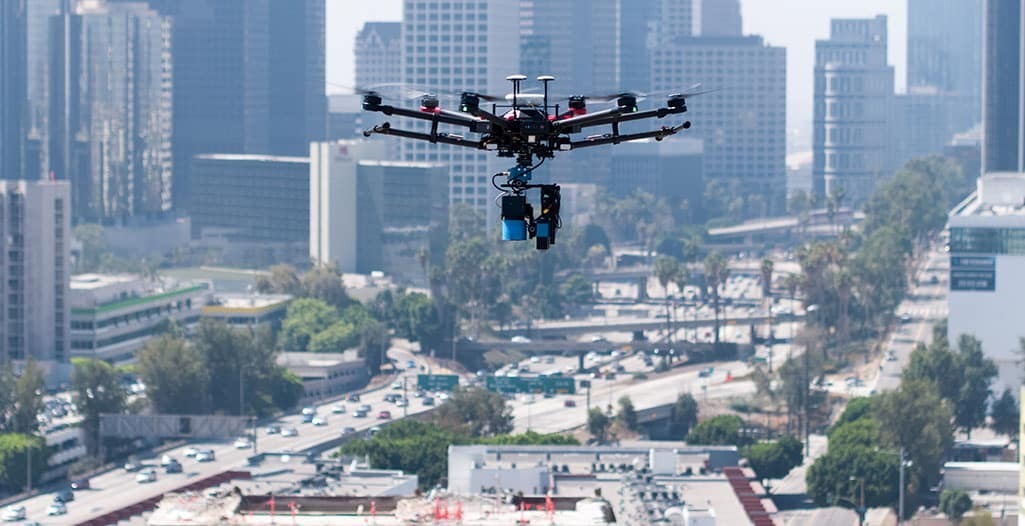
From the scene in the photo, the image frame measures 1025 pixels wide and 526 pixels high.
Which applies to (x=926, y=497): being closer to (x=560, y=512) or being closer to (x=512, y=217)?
(x=560, y=512)

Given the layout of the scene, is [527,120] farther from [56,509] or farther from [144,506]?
[56,509]

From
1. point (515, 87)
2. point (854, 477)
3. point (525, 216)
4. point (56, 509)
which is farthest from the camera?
point (854, 477)

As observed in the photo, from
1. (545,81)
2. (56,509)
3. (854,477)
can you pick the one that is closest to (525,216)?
(545,81)

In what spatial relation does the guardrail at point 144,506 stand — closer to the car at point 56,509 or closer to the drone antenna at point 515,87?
the car at point 56,509

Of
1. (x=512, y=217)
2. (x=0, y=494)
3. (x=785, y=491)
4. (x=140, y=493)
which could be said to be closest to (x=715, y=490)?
(x=785, y=491)

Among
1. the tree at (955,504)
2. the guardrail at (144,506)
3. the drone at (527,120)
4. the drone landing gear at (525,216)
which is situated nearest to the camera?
the drone at (527,120)

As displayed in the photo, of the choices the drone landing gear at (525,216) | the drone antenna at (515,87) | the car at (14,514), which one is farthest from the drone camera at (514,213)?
the car at (14,514)
